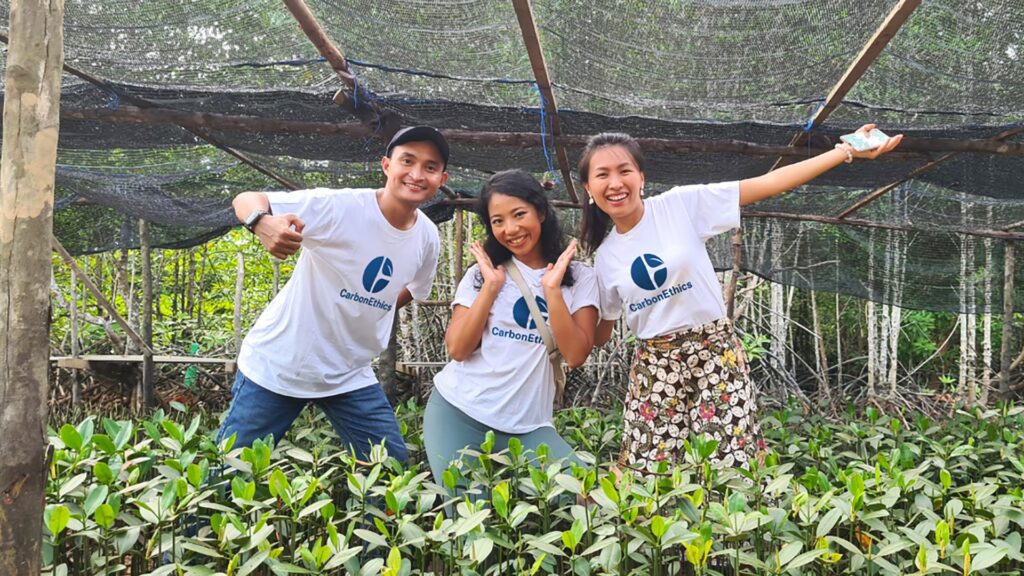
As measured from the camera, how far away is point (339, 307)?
235cm

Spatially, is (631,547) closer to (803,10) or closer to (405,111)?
(803,10)

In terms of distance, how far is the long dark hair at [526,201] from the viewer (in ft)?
7.33

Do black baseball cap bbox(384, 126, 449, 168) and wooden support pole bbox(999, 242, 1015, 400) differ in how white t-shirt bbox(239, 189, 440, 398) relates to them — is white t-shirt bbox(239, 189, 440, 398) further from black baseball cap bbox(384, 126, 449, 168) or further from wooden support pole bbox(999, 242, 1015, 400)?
wooden support pole bbox(999, 242, 1015, 400)

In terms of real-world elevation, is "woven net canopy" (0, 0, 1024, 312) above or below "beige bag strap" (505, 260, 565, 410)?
above

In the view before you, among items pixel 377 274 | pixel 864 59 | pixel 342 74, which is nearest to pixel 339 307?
pixel 377 274

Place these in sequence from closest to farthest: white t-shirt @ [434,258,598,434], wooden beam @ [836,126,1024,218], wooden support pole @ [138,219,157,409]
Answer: white t-shirt @ [434,258,598,434], wooden beam @ [836,126,1024,218], wooden support pole @ [138,219,157,409]

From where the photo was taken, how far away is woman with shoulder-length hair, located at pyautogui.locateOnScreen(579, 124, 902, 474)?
2.09 meters

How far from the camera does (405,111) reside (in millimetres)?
2910

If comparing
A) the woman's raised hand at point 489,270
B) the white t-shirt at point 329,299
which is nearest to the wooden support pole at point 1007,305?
the woman's raised hand at point 489,270

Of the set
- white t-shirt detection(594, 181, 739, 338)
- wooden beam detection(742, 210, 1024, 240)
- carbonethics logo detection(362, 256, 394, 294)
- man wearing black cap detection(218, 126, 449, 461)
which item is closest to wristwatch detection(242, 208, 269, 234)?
man wearing black cap detection(218, 126, 449, 461)

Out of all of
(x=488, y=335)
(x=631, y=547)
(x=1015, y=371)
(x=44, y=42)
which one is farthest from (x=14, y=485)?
(x=1015, y=371)

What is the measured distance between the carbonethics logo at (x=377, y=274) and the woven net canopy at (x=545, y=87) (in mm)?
713

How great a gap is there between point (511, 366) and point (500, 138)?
131cm

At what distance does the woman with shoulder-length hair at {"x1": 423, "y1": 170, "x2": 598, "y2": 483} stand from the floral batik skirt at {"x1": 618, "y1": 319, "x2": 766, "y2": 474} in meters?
0.23
